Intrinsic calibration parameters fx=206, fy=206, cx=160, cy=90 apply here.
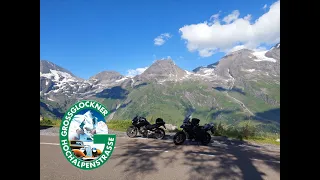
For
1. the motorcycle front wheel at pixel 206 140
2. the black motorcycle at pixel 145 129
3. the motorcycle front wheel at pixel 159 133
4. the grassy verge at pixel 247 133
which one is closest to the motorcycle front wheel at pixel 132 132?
the black motorcycle at pixel 145 129

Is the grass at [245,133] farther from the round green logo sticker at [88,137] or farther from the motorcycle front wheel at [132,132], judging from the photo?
the round green logo sticker at [88,137]

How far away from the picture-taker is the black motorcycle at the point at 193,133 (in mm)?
8156

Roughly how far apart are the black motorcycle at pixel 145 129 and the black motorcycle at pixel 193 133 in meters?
1.25

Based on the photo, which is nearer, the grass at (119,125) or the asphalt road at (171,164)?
the asphalt road at (171,164)

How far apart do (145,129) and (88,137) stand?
5850mm

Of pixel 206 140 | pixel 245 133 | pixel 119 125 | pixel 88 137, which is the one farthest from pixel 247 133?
pixel 88 137

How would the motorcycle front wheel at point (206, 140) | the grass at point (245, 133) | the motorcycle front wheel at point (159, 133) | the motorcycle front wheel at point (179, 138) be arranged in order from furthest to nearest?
the grass at point (245, 133)
the motorcycle front wheel at point (159, 133)
the motorcycle front wheel at point (206, 140)
the motorcycle front wheel at point (179, 138)

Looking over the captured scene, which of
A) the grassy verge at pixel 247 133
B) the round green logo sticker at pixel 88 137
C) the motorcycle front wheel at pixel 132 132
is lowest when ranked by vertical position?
the grassy verge at pixel 247 133

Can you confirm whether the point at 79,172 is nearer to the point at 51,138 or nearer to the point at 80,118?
the point at 80,118

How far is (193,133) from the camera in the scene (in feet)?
28.1

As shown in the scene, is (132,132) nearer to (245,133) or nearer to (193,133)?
(193,133)

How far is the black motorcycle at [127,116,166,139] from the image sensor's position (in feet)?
31.1
